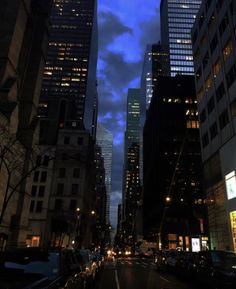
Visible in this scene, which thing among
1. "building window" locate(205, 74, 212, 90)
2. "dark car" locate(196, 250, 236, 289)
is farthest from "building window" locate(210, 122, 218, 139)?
"dark car" locate(196, 250, 236, 289)

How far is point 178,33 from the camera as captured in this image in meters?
167

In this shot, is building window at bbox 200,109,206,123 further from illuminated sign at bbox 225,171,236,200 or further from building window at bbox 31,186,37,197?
building window at bbox 31,186,37,197

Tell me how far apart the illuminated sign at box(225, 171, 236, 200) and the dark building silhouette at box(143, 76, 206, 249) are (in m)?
62.7

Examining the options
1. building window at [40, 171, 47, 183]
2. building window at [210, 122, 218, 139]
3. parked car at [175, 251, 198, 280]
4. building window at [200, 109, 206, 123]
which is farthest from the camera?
building window at [40, 171, 47, 183]

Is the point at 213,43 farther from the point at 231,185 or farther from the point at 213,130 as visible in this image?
the point at 231,185

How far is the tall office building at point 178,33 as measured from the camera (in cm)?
16050

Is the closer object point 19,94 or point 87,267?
point 87,267

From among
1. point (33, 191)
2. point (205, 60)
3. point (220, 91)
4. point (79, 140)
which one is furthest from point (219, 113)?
point (33, 191)

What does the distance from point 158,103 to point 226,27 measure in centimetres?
8245

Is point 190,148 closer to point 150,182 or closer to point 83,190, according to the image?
point 150,182

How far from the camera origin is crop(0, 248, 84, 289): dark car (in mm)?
5535

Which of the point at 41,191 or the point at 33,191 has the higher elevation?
the point at 41,191

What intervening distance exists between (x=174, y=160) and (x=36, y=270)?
10850 cm

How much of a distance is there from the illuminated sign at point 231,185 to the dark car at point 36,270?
2913cm
